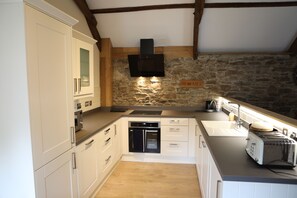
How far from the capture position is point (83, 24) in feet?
11.2

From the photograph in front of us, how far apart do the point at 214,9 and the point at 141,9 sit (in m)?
1.19

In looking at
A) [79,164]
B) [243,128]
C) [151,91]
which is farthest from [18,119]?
[151,91]

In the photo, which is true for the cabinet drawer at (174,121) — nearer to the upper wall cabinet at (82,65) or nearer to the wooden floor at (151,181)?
the wooden floor at (151,181)

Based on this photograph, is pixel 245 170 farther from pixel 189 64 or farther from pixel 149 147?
pixel 189 64

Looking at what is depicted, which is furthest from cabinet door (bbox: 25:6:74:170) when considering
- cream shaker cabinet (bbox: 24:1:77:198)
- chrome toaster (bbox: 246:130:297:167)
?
chrome toaster (bbox: 246:130:297:167)

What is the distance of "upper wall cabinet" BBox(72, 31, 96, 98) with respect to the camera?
233 centimetres

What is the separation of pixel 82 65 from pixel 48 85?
3.42 ft

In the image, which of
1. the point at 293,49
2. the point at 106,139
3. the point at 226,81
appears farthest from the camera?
the point at 226,81

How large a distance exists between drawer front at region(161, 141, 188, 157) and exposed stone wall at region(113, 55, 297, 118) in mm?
928

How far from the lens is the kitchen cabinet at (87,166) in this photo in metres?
2.15

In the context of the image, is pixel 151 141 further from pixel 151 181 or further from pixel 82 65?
pixel 82 65

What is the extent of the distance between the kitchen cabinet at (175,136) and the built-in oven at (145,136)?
0.11 meters

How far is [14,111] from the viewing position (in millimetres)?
1408

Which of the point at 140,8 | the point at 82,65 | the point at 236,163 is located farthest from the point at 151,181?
the point at 140,8
